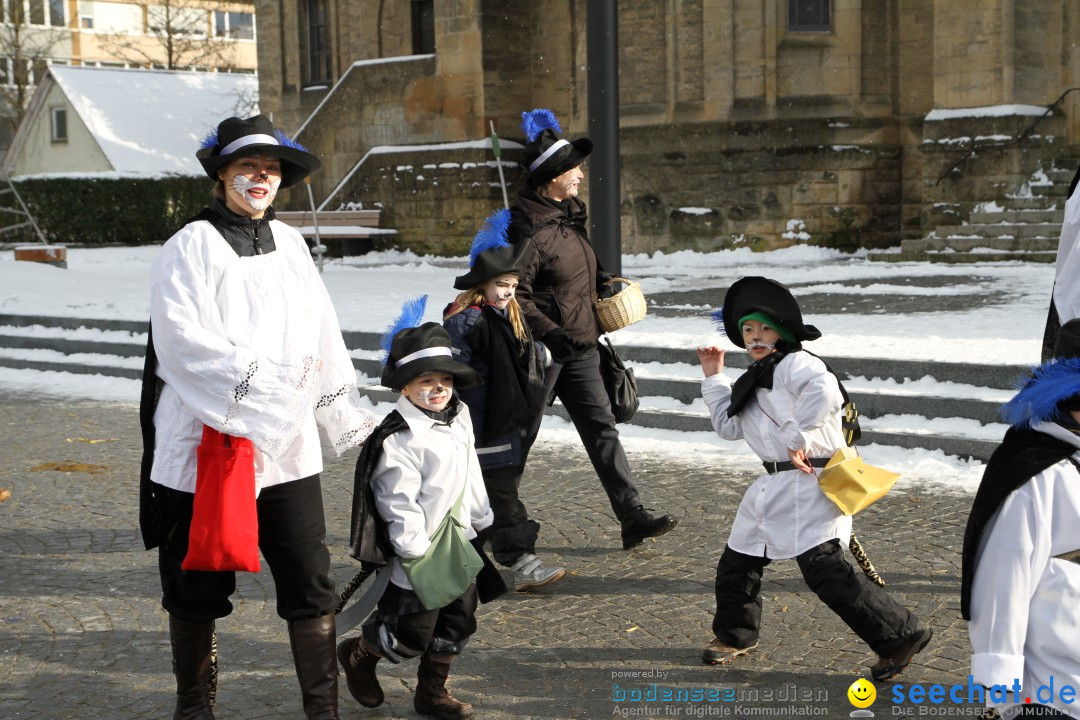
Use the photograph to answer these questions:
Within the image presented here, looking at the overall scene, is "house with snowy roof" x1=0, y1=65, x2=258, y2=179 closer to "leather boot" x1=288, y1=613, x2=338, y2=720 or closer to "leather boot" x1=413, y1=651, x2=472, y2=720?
"leather boot" x1=413, y1=651, x2=472, y2=720

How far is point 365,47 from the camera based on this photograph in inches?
1017

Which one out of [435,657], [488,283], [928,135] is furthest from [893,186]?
[435,657]

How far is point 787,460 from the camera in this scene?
4.65 m

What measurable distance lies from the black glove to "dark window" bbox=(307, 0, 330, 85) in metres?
22.8

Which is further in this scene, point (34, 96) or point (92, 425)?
point (34, 96)

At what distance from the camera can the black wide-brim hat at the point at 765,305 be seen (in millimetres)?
4613

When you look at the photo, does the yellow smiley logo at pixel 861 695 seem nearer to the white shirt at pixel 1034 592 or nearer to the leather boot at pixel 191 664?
the white shirt at pixel 1034 592

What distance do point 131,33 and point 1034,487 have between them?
72.9 metres

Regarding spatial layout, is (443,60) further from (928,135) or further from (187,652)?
(187,652)

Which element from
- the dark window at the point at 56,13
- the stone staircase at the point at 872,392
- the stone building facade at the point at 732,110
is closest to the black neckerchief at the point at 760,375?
the stone staircase at the point at 872,392

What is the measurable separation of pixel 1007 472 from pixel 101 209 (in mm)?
35800

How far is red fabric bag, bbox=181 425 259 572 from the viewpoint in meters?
3.82

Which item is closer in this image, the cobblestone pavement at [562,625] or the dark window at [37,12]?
the cobblestone pavement at [562,625]

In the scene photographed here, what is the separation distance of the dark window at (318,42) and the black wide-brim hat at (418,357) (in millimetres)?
24235
